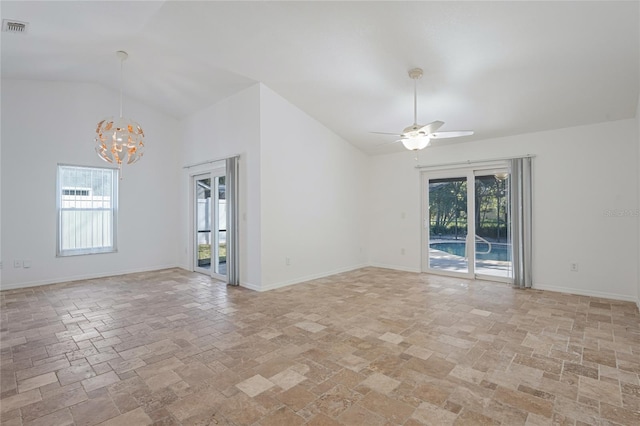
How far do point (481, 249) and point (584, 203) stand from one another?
1.67 meters

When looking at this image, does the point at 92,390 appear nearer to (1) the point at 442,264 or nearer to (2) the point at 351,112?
(2) the point at 351,112

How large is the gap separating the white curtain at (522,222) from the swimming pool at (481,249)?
0.92ft

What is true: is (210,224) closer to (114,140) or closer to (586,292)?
(114,140)

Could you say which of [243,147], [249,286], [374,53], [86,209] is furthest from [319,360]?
[86,209]

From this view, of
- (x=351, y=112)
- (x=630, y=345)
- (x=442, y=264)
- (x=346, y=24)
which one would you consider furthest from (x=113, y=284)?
(x=630, y=345)

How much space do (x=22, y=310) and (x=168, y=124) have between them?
439 cm

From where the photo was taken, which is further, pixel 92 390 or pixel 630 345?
pixel 630 345

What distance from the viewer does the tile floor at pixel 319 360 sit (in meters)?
2.03

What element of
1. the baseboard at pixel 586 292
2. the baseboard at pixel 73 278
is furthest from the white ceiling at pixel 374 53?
the baseboard at pixel 73 278

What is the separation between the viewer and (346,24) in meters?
3.42

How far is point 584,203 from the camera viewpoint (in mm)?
4793

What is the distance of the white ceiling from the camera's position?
3.10 metres

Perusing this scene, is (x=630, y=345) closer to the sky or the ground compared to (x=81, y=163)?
closer to the ground

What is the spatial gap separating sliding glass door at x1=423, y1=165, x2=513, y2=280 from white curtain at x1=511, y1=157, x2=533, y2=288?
22 cm
